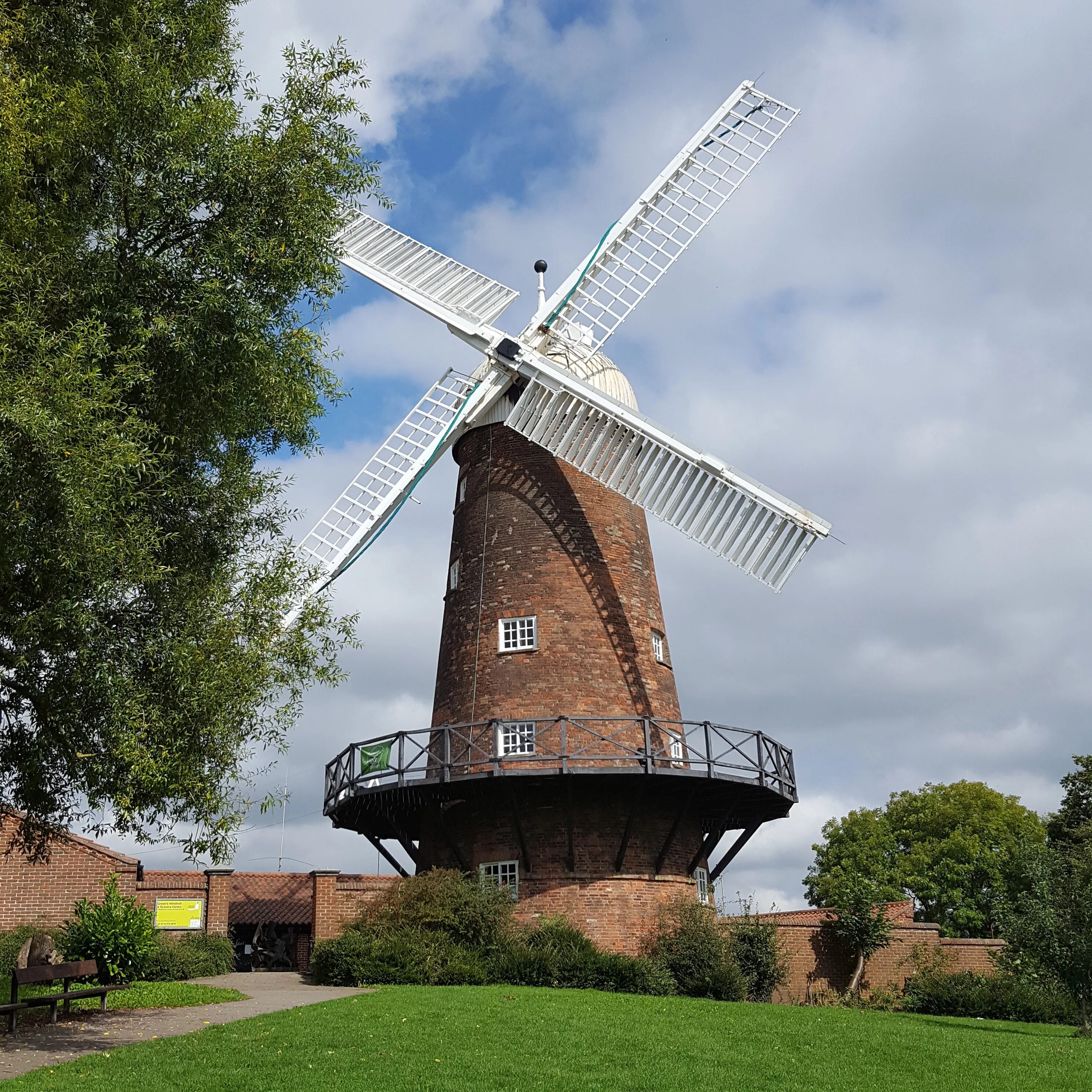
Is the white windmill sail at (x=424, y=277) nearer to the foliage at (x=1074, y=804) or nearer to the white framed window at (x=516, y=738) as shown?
the white framed window at (x=516, y=738)

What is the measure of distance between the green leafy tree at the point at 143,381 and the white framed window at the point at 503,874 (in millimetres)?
8314

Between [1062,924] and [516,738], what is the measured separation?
8343 millimetres

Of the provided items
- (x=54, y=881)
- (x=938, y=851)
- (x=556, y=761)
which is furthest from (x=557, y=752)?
(x=938, y=851)

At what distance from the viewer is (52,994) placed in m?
12.3

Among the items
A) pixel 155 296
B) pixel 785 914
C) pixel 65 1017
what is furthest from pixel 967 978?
pixel 155 296

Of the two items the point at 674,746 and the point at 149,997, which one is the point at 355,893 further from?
the point at 674,746

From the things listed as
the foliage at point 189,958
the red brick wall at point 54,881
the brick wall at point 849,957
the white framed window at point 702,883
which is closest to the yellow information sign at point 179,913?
the red brick wall at point 54,881

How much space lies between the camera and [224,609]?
1040 centimetres

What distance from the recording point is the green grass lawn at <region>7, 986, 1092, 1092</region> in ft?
30.8

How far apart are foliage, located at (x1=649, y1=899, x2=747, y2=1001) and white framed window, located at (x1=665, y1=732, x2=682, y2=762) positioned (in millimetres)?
2328

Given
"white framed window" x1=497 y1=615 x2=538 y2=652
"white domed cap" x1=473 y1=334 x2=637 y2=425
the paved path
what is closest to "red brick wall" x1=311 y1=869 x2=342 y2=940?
the paved path

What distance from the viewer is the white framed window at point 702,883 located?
765 inches

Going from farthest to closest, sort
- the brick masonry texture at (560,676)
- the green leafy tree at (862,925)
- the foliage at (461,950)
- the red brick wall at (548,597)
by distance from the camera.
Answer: the green leafy tree at (862,925)
the red brick wall at (548,597)
the brick masonry texture at (560,676)
the foliage at (461,950)

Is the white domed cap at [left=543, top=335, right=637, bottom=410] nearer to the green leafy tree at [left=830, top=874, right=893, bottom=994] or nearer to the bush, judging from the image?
the green leafy tree at [left=830, top=874, right=893, bottom=994]
